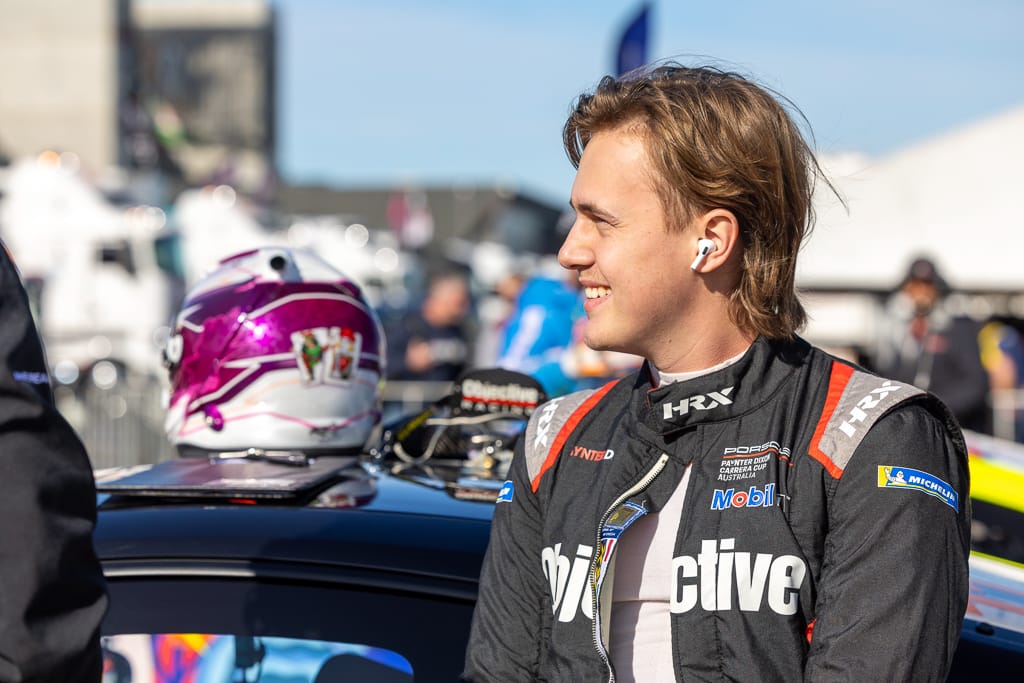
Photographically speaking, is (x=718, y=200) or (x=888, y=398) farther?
(x=718, y=200)

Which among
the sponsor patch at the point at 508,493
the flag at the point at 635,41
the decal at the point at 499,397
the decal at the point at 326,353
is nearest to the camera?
the sponsor patch at the point at 508,493

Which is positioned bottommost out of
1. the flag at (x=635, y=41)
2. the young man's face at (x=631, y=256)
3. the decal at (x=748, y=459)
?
the decal at (x=748, y=459)

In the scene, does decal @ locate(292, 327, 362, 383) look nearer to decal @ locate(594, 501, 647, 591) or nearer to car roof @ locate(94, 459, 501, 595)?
car roof @ locate(94, 459, 501, 595)

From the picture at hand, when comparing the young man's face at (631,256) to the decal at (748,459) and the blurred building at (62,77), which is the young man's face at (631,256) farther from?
the blurred building at (62,77)

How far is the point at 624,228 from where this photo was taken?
1791 millimetres

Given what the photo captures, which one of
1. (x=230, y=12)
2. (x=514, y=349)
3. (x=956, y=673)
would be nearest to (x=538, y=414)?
(x=956, y=673)

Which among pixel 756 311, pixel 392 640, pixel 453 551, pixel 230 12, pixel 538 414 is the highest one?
pixel 230 12

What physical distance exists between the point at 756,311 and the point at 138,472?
1.32 meters

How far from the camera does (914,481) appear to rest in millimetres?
1562

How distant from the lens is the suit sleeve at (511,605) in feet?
5.84

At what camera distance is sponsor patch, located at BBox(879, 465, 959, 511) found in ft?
5.11

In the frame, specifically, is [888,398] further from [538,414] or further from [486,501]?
[486,501]

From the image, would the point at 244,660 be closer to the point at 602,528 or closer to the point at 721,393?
the point at 602,528

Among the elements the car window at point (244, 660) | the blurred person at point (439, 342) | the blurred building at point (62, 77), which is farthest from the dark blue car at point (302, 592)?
the blurred building at point (62, 77)
